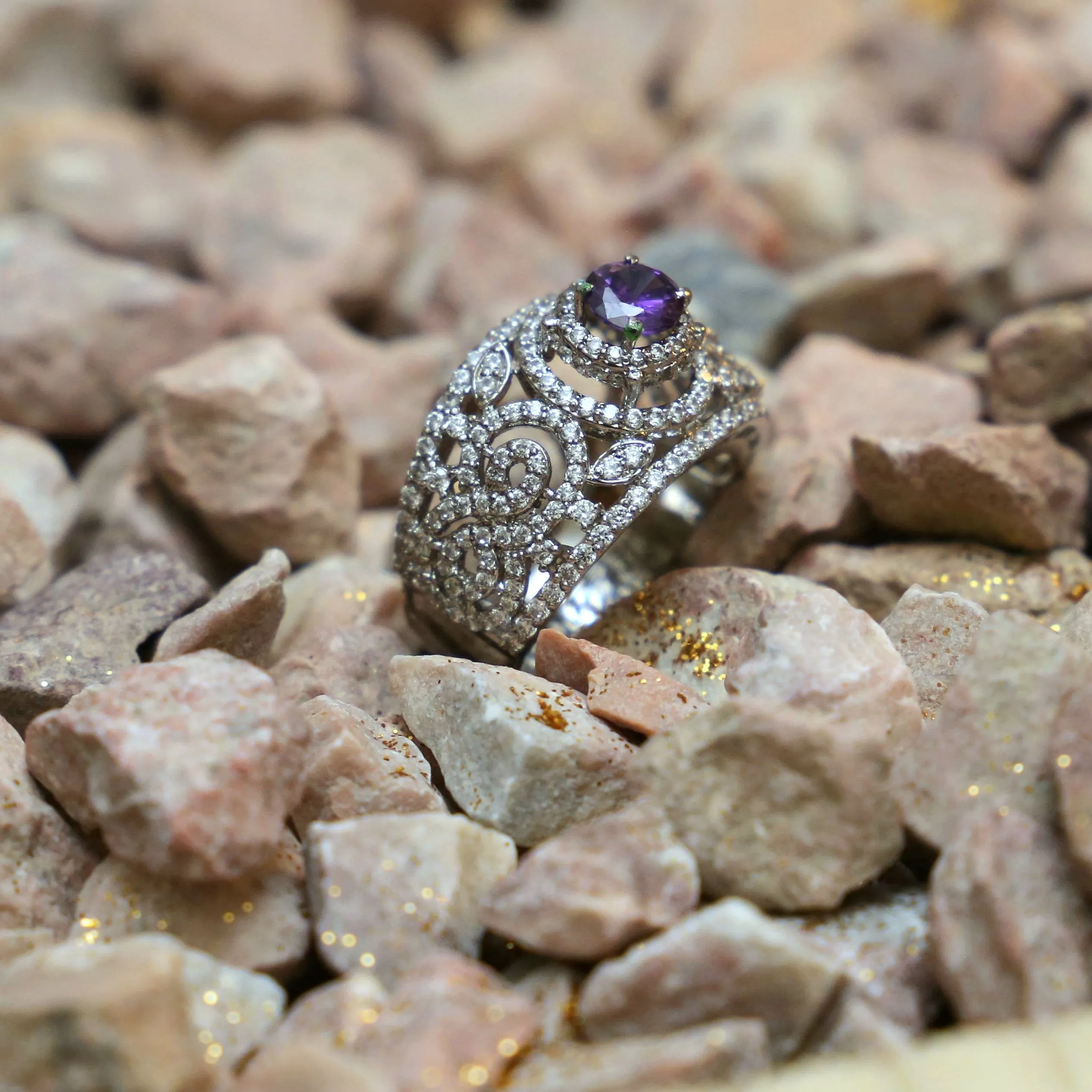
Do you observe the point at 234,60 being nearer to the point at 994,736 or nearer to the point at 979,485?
Result: the point at 979,485

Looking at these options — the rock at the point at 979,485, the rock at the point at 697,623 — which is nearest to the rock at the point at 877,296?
the rock at the point at 979,485

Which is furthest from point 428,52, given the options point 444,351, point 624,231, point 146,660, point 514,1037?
point 514,1037

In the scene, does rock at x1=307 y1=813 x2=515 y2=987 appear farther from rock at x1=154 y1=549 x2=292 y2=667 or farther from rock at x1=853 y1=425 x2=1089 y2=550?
rock at x1=853 y1=425 x2=1089 y2=550

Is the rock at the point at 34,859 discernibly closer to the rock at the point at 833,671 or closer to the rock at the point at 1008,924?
the rock at the point at 833,671

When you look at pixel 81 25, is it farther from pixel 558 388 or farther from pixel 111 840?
pixel 111 840

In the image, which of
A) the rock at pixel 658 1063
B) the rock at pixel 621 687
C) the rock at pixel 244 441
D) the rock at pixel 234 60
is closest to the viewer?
the rock at pixel 658 1063
